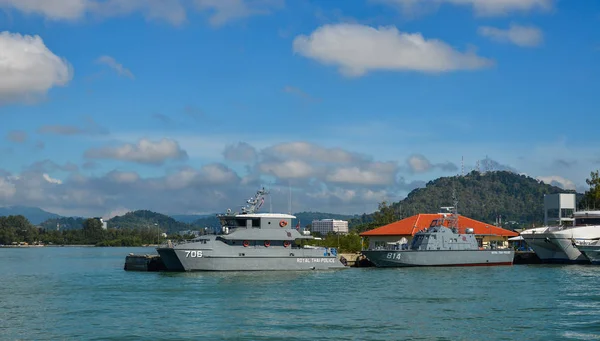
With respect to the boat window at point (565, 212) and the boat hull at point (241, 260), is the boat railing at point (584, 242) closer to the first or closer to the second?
the boat window at point (565, 212)

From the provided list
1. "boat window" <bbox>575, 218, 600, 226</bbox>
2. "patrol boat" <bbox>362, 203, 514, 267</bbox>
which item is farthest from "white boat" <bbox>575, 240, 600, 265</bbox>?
"patrol boat" <bbox>362, 203, 514, 267</bbox>

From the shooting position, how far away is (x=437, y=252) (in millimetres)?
62188

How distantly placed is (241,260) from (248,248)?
1.05 meters

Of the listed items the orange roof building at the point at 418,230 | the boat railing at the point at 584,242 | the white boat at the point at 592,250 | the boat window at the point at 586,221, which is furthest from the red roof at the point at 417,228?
the white boat at the point at 592,250

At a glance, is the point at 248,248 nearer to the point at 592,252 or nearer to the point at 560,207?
the point at 592,252

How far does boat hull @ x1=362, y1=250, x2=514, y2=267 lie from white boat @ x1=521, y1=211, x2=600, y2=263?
10.9 meters

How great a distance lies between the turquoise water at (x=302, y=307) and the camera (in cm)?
2889

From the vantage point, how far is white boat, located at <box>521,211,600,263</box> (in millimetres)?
71062

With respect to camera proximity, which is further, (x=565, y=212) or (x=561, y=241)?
(x=565, y=212)

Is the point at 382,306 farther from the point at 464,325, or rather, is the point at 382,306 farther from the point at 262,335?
the point at 262,335

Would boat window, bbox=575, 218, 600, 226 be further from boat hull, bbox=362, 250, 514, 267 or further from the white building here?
boat hull, bbox=362, 250, 514, 267

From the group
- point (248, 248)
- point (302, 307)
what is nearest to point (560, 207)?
point (248, 248)

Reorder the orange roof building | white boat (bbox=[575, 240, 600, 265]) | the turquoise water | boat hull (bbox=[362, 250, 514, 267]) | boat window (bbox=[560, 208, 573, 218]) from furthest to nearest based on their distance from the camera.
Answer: boat window (bbox=[560, 208, 573, 218]) → the orange roof building → white boat (bbox=[575, 240, 600, 265]) → boat hull (bbox=[362, 250, 514, 267]) → the turquoise water

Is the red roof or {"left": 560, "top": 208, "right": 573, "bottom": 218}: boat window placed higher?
{"left": 560, "top": 208, "right": 573, "bottom": 218}: boat window
